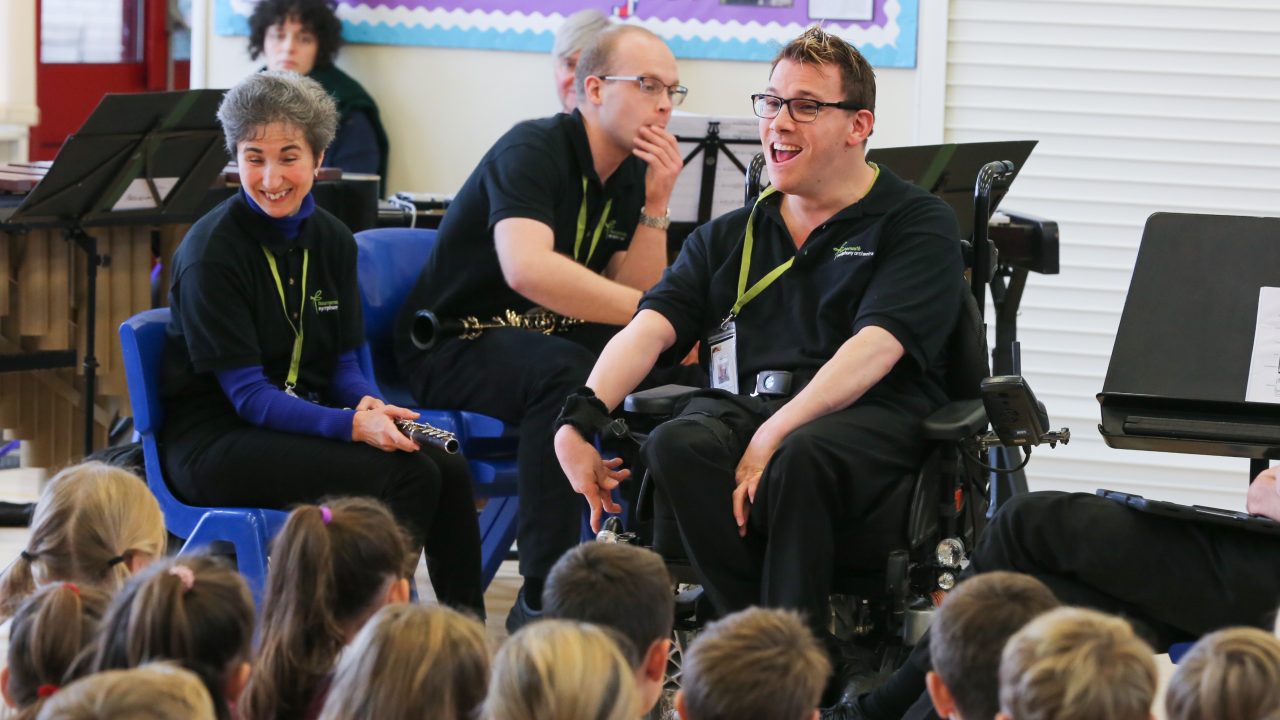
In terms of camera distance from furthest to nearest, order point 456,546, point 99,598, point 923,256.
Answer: point 456,546 < point 923,256 < point 99,598

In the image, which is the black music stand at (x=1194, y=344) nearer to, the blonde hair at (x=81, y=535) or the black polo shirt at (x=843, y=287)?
the black polo shirt at (x=843, y=287)

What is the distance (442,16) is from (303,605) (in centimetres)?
379

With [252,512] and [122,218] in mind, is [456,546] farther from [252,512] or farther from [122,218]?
[122,218]

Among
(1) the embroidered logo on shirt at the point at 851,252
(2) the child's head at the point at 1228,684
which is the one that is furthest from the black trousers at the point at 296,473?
(2) the child's head at the point at 1228,684

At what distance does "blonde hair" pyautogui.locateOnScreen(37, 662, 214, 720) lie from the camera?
4.46ft

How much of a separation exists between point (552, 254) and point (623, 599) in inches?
65.3

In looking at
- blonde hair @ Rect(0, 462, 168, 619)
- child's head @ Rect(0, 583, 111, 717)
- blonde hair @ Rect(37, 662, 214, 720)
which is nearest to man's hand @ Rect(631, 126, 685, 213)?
blonde hair @ Rect(0, 462, 168, 619)

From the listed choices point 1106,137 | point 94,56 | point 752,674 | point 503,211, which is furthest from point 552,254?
point 94,56

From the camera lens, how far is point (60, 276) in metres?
4.14

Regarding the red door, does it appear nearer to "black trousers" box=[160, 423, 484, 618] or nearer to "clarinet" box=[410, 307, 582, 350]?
"clarinet" box=[410, 307, 582, 350]

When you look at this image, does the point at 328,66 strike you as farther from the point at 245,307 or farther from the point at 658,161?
the point at 245,307

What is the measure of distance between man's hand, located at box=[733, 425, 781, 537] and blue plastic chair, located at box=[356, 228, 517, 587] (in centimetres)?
93

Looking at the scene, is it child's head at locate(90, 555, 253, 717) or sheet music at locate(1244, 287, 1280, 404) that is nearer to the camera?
child's head at locate(90, 555, 253, 717)

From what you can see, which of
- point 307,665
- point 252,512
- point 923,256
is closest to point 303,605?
point 307,665
